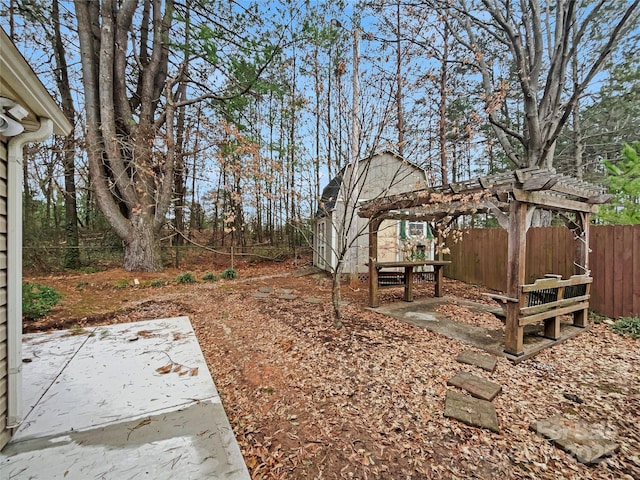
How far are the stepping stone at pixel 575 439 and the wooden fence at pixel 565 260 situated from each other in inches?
154

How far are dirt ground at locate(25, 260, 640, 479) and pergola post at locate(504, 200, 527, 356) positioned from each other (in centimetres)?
26

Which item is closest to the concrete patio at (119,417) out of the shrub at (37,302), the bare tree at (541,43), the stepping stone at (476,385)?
the shrub at (37,302)

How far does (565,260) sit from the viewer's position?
18.9 feet

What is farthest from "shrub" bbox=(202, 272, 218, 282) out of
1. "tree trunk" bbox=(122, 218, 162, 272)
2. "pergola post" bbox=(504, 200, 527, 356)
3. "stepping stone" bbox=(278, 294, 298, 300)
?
"pergola post" bbox=(504, 200, 527, 356)

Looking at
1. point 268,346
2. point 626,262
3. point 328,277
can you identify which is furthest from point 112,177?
point 626,262

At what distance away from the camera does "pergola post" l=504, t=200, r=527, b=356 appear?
331 centimetres

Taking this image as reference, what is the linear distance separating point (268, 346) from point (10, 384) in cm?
235

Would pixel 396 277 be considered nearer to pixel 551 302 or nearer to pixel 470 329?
pixel 470 329

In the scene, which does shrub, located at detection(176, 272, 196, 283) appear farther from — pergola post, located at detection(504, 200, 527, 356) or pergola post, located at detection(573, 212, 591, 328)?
pergola post, located at detection(573, 212, 591, 328)

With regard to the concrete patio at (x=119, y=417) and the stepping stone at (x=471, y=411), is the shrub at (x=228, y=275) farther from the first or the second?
the stepping stone at (x=471, y=411)

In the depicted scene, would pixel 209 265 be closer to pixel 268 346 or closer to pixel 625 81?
pixel 268 346

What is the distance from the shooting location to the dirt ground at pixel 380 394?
70.9 inches

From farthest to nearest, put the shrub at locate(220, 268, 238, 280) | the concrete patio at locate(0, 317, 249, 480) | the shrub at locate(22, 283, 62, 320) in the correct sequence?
the shrub at locate(220, 268, 238, 280) < the shrub at locate(22, 283, 62, 320) < the concrete patio at locate(0, 317, 249, 480)

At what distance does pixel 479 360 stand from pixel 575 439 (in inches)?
45.9
